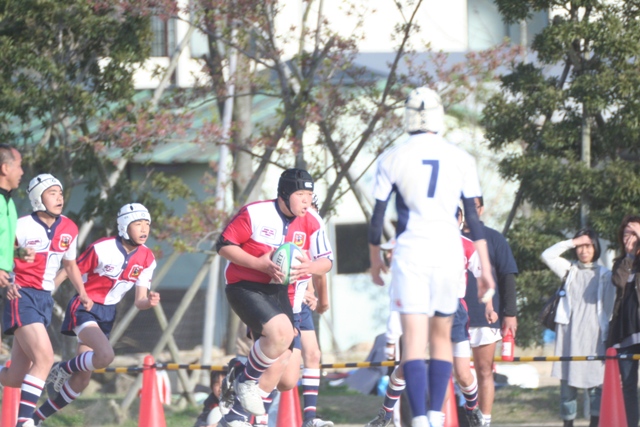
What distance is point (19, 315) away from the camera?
864 cm

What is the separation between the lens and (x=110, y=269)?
30.7 ft

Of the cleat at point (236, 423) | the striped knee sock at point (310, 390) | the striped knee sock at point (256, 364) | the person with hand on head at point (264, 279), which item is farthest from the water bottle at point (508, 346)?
the cleat at point (236, 423)

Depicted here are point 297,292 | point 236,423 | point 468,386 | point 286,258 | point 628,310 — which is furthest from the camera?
point 628,310

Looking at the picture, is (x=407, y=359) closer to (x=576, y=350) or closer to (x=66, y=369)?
(x=66, y=369)

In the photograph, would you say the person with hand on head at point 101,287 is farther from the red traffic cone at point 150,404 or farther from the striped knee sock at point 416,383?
the striped knee sock at point 416,383

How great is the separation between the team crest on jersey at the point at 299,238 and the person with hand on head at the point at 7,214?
2085mm

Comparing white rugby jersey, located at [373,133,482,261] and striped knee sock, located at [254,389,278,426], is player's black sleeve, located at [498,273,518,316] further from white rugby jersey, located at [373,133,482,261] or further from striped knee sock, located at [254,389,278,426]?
white rugby jersey, located at [373,133,482,261]

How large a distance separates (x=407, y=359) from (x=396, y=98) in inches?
275

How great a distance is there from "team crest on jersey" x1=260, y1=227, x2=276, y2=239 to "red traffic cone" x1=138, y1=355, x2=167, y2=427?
263 centimetres

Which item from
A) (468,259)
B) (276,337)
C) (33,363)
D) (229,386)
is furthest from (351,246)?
(276,337)

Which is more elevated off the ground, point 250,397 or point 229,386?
point 250,397

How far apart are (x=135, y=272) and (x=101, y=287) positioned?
33 cm

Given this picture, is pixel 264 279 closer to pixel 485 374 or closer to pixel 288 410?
pixel 288 410

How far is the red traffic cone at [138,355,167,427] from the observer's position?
987 centimetres
